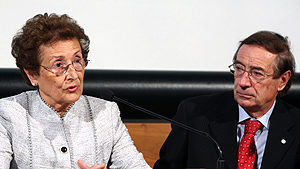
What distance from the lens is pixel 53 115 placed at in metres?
2.02

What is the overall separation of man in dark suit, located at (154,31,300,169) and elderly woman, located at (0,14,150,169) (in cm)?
40

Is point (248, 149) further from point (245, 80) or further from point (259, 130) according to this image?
point (245, 80)

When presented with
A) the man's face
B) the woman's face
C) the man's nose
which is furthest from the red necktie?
the woman's face

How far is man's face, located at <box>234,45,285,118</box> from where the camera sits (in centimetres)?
227

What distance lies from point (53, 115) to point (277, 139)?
1.09 m

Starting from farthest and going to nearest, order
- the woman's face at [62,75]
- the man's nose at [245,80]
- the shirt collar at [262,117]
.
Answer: the shirt collar at [262,117] → the man's nose at [245,80] → the woman's face at [62,75]

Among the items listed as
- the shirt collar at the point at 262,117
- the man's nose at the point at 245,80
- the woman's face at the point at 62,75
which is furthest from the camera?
the shirt collar at the point at 262,117

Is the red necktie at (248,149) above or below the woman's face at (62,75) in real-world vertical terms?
below

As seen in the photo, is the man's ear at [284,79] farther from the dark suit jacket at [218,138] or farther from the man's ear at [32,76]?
the man's ear at [32,76]

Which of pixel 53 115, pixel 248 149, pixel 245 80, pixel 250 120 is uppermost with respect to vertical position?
pixel 245 80

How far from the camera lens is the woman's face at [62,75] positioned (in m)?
1.94

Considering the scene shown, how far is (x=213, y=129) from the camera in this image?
93.4 inches

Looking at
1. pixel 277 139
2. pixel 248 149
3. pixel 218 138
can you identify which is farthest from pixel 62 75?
pixel 277 139

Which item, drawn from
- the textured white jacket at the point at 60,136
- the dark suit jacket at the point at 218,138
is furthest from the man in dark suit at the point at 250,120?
the textured white jacket at the point at 60,136
